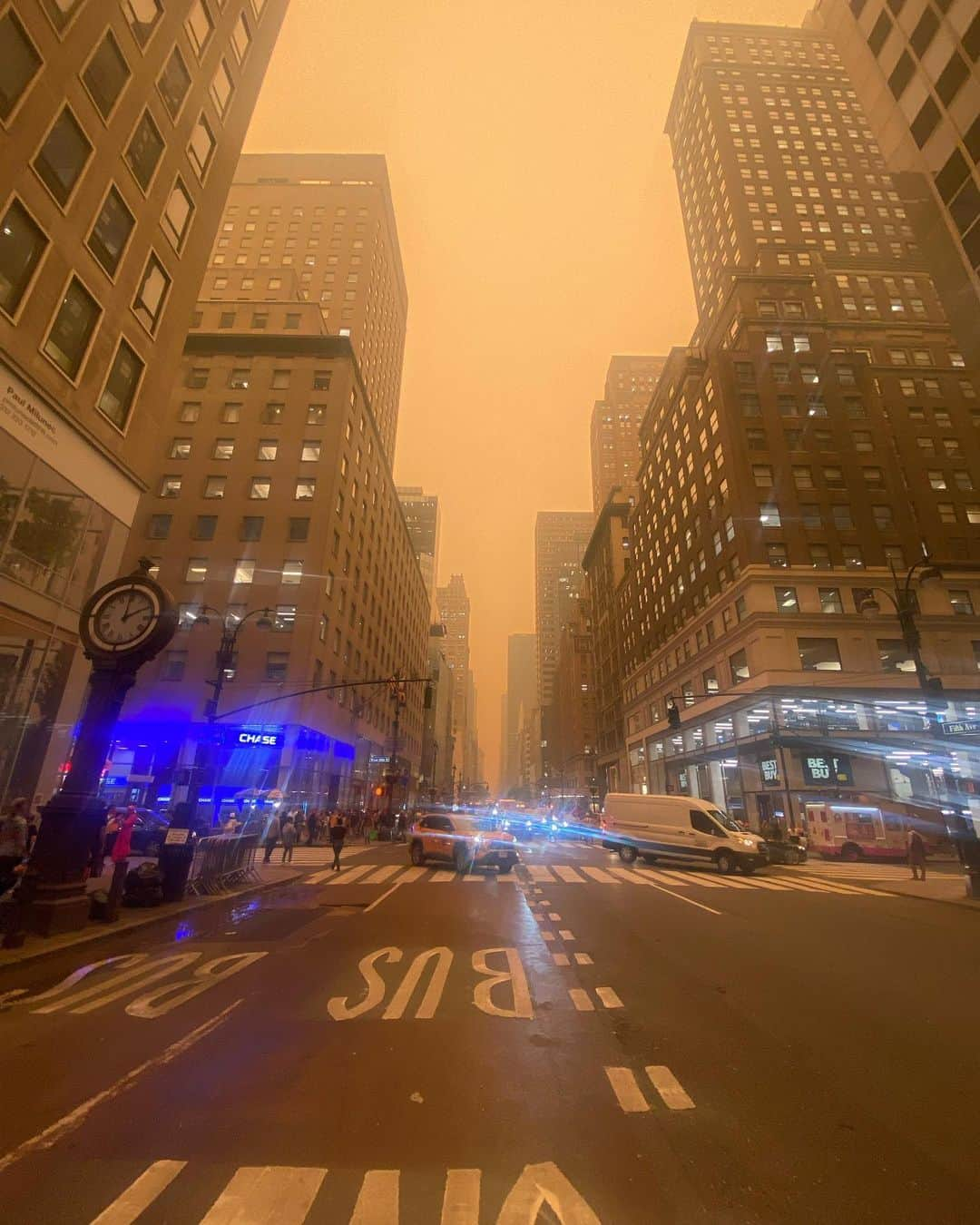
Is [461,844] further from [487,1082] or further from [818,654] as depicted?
[818,654]

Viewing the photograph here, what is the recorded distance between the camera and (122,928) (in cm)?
968

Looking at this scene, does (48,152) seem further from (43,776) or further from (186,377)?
(186,377)

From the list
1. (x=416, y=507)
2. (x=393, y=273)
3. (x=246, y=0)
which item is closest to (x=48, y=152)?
(x=246, y=0)

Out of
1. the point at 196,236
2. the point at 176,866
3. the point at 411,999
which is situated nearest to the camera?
the point at 411,999

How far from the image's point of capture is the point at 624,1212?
3.01 metres

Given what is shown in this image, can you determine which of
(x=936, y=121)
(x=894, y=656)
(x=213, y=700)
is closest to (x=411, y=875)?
(x=213, y=700)

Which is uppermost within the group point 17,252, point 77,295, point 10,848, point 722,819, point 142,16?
point 142,16

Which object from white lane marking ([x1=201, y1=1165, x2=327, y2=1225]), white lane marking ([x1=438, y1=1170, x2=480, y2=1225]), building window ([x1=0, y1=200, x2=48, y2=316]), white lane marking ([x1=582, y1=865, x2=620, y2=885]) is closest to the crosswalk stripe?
white lane marking ([x1=582, y1=865, x2=620, y2=885])

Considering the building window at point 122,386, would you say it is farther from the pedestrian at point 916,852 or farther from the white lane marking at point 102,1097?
the pedestrian at point 916,852

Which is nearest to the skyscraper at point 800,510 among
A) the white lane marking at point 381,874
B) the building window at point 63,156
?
the white lane marking at point 381,874

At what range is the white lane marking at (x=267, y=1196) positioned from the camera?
2914 millimetres

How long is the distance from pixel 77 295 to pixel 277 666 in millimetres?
24793

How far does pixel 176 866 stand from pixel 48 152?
58.5 feet

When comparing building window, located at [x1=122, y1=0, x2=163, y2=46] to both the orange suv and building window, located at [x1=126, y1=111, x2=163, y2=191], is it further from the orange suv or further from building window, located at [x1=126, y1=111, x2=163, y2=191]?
the orange suv
